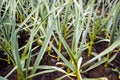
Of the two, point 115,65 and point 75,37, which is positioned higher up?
point 75,37

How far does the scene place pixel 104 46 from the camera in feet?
3.57

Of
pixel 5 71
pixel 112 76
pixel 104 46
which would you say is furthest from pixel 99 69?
pixel 5 71

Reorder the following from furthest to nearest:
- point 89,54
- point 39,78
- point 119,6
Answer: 1. point 89,54
2. point 39,78
3. point 119,6

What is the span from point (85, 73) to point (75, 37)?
177mm

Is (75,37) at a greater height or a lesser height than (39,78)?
greater

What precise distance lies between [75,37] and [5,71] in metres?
0.32

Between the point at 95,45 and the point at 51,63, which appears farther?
the point at 95,45

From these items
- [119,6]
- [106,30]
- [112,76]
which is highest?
[119,6]

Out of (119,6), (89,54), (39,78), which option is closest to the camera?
(119,6)

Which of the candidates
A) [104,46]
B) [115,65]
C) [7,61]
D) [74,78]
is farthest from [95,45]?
[7,61]

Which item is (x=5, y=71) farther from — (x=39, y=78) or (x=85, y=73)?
(x=85, y=73)

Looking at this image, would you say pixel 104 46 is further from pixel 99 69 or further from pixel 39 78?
pixel 39 78

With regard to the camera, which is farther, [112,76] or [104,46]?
[104,46]

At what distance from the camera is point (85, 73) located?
906 millimetres
